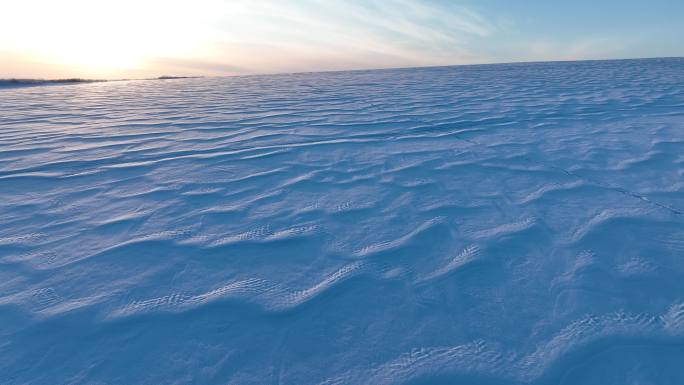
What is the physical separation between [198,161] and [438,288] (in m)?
2.48

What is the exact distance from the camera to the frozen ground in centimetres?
119

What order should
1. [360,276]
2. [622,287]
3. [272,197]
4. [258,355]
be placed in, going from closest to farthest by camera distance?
[258,355]
[622,287]
[360,276]
[272,197]

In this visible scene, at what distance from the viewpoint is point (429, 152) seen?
11.2 ft

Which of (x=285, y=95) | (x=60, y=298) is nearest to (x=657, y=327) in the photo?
(x=60, y=298)

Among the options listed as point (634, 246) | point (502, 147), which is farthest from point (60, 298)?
point (502, 147)

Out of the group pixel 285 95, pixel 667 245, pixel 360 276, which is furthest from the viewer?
pixel 285 95

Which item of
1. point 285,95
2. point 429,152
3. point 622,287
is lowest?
point 622,287

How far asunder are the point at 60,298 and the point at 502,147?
10.9ft

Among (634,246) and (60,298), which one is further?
(634,246)

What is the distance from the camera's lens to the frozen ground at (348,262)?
1.19m

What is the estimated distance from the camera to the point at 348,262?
5.64 feet

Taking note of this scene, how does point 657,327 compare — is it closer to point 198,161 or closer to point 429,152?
point 429,152

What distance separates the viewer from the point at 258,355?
1.22 metres

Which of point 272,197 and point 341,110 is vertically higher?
point 341,110
